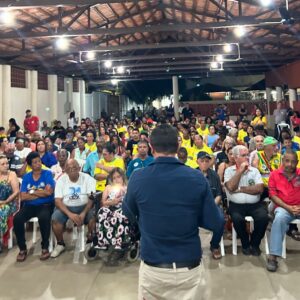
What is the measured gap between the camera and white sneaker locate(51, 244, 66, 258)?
3.65m

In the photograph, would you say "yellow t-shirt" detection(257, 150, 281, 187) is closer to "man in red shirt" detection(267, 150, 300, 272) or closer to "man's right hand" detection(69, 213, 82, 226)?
"man in red shirt" detection(267, 150, 300, 272)

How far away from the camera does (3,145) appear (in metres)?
5.88

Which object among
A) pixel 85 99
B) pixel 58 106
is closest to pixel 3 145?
pixel 58 106

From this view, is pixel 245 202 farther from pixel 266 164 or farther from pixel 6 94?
pixel 6 94

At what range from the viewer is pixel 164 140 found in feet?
4.91

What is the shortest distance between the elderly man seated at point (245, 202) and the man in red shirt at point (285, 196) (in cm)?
16

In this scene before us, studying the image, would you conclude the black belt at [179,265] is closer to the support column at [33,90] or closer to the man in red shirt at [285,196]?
the man in red shirt at [285,196]

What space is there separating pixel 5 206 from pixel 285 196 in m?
2.88

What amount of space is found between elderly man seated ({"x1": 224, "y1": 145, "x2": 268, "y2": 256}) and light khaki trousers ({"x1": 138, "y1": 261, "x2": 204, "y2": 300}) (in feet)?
7.09

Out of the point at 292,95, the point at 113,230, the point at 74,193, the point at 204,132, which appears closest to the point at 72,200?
the point at 74,193

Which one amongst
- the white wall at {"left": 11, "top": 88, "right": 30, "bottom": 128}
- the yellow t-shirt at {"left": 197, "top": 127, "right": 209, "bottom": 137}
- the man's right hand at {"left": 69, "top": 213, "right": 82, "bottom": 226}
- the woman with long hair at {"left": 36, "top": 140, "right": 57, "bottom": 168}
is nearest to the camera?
the man's right hand at {"left": 69, "top": 213, "right": 82, "bottom": 226}

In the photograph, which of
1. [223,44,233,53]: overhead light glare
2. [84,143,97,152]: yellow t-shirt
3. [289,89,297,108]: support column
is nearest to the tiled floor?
[84,143,97,152]: yellow t-shirt

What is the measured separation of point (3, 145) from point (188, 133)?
3451 mm

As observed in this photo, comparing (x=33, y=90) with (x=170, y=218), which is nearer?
(x=170, y=218)
